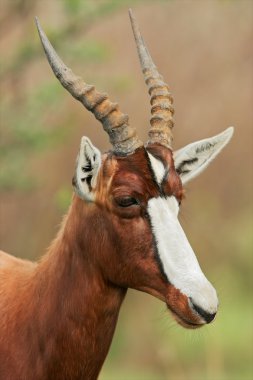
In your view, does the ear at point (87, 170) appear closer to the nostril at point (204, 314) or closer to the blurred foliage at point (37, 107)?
the nostril at point (204, 314)

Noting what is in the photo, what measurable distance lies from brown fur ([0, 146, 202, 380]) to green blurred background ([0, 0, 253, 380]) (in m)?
9.44

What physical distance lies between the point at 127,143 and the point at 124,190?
1.32ft

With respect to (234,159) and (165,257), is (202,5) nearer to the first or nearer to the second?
(234,159)

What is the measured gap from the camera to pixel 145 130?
28172 mm

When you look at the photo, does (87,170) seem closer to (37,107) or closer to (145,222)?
(145,222)

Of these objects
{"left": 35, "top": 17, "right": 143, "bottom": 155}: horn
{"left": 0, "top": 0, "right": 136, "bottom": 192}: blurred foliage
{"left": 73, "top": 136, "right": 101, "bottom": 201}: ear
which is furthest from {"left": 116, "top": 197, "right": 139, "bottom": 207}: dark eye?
{"left": 0, "top": 0, "right": 136, "bottom": 192}: blurred foliage

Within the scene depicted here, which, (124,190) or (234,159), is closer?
(124,190)

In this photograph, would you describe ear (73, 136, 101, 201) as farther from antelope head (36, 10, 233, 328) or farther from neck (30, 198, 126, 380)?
neck (30, 198, 126, 380)

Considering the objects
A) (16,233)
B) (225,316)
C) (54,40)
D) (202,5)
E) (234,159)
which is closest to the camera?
(54,40)

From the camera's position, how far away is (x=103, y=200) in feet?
29.3

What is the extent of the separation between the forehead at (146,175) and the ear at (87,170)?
116 mm

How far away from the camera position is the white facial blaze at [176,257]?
27.5ft

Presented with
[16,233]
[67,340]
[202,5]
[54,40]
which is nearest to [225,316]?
→ [16,233]

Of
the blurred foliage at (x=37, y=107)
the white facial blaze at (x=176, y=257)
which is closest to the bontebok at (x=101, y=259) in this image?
the white facial blaze at (x=176, y=257)
